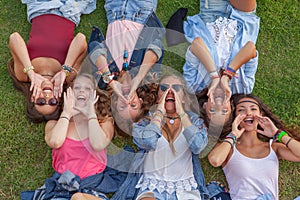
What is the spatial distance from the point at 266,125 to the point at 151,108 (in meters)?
1.16

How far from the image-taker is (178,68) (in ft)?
16.2

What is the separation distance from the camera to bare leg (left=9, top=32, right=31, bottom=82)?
4.51 m

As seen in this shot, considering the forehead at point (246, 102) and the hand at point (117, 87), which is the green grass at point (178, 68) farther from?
the hand at point (117, 87)

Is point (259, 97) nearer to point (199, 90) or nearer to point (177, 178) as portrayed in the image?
point (199, 90)

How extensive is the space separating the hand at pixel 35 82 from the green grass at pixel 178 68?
1.28ft

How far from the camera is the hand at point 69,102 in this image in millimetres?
4418

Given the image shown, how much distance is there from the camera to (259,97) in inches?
193

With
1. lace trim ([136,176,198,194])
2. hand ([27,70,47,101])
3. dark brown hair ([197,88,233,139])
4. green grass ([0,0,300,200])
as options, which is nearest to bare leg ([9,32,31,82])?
hand ([27,70,47,101])

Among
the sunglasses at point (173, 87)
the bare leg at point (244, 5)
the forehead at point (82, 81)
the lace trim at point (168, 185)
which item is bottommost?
the lace trim at point (168, 185)

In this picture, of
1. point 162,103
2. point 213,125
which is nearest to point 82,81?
point 162,103

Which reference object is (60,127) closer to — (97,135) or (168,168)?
(97,135)

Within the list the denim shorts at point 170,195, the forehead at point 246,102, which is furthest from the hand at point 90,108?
the forehead at point 246,102

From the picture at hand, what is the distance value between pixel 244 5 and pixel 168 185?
2.08 metres

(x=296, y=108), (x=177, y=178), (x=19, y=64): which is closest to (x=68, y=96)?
(x=19, y=64)
